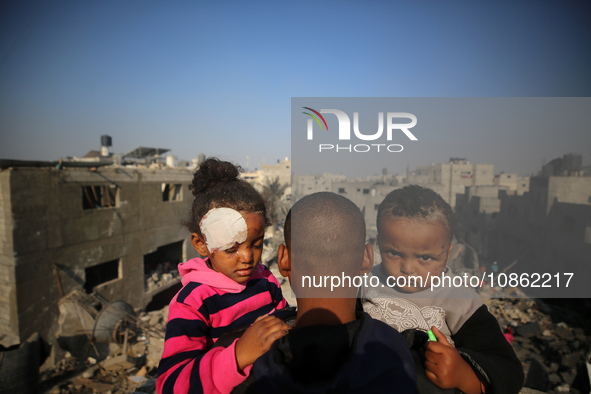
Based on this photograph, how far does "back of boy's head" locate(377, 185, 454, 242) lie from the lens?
55.1 inches

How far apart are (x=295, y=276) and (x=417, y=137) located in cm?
91

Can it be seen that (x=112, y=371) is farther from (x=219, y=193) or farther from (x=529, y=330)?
(x=529, y=330)

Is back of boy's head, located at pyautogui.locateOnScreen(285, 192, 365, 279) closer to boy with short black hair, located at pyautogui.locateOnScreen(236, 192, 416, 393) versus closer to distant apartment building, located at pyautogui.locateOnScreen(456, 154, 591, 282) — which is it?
boy with short black hair, located at pyautogui.locateOnScreen(236, 192, 416, 393)

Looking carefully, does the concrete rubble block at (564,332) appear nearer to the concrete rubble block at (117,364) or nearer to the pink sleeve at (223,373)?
the pink sleeve at (223,373)

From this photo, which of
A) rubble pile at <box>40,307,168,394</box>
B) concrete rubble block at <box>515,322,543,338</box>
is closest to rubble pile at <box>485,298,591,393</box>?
concrete rubble block at <box>515,322,543,338</box>

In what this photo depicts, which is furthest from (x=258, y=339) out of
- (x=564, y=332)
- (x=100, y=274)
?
(x=100, y=274)

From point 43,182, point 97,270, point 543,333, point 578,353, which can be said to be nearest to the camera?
point 578,353

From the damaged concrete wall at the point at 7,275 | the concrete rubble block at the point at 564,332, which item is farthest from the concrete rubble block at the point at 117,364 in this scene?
the concrete rubble block at the point at 564,332

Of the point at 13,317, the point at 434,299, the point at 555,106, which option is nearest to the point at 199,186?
the point at 434,299

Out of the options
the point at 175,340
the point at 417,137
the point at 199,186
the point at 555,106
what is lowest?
the point at 175,340

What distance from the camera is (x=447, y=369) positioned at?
99 centimetres

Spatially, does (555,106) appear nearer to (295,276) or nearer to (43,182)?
(295,276)

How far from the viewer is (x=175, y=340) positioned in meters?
1.34

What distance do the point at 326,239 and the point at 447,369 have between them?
0.56 m
